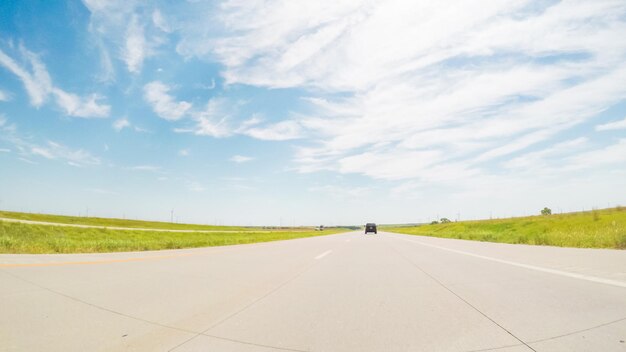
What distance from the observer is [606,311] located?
4066 millimetres

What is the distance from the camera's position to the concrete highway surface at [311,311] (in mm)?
3219

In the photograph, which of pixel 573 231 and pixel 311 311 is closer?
pixel 311 311

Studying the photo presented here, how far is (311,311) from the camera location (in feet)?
14.8

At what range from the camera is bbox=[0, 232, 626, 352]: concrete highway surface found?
322 cm

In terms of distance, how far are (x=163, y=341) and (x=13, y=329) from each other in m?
1.56

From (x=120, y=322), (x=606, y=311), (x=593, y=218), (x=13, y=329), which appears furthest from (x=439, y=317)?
(x=593, y=218)

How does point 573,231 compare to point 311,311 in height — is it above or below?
above

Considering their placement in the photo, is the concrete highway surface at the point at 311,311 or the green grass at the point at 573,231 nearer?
the concrete highway surface at the point at 311,311

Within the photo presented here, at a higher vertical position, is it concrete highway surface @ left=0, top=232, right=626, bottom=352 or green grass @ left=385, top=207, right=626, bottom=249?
green grass @ left=385, top=207, right=626, bottom=249

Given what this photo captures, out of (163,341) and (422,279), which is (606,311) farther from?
(163,341)

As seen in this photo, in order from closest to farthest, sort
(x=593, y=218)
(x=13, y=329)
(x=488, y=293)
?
1. (x=13, y=329)
2. (x=488, y=293)
3. (x=593, y=218)

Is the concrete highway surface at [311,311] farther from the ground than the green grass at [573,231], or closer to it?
closer to it

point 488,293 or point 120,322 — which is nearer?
point 120,322

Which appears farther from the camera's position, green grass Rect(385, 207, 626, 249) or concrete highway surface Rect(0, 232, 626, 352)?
green grass Rect(385, 207, 626, 249)
